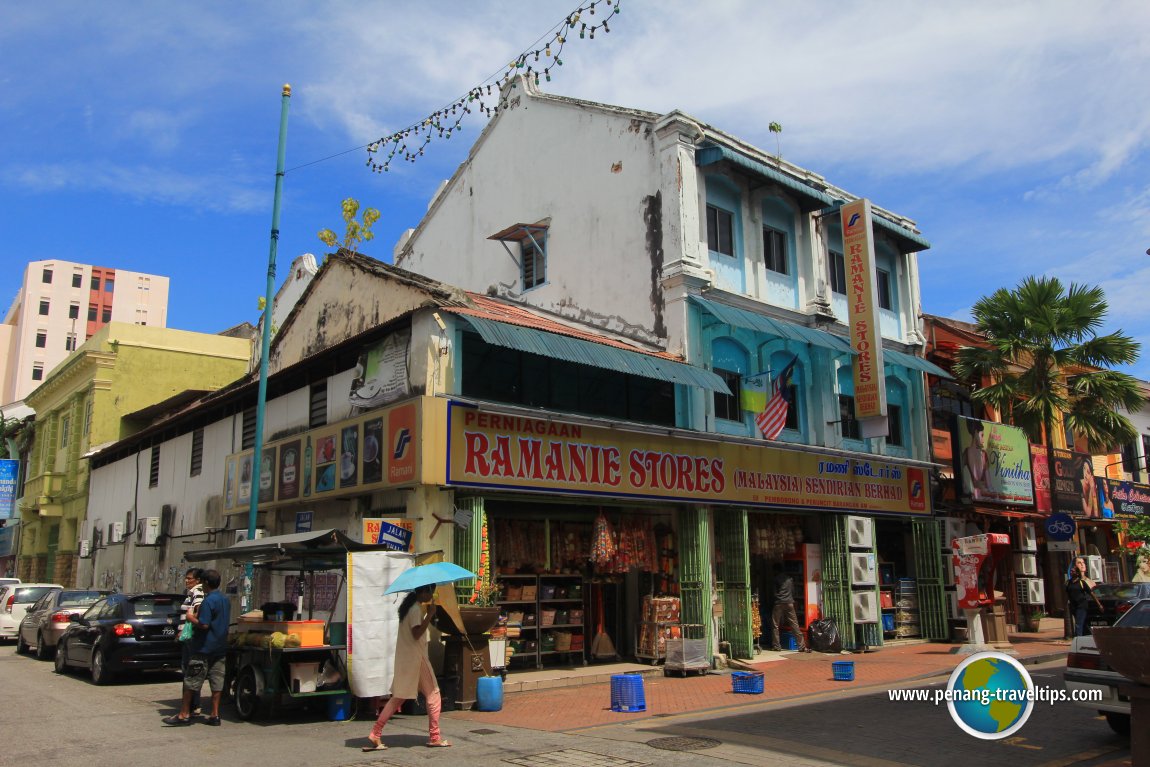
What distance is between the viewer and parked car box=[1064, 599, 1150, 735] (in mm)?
9094

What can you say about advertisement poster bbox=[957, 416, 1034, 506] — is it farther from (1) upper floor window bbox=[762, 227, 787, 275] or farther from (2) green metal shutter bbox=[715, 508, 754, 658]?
(2) green metal shutter bbox=[715, 508, 754, 658]

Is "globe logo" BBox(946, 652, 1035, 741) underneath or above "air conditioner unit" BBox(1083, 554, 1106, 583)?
underneath

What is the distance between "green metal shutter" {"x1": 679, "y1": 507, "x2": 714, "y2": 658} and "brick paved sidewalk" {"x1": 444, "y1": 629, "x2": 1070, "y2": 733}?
131cm

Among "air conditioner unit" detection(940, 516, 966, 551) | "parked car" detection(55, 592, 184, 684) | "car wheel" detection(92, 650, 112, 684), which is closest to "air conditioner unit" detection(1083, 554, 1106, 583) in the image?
"air conditioner unit" detection(940, 516, 966, 551)

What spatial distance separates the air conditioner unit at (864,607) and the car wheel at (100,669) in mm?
14912

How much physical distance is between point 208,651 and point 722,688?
7.76 meters

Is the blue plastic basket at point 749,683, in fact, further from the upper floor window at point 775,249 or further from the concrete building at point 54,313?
the concrete building at point 54,313

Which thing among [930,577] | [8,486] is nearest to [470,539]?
[930,577]

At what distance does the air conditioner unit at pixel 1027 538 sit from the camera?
84.4 feet

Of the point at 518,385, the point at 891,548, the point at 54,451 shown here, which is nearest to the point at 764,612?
the point at 891,548

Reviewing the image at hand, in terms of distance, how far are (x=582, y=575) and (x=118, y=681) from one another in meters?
8.28

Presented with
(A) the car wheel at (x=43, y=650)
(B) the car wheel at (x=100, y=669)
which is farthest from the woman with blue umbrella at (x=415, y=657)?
(A) the car wheel at (x=43, y=650)

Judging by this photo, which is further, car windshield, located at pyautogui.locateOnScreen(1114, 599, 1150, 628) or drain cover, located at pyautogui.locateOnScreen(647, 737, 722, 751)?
car windshield, located at pyautogui.locateOnScreen(1114, 599, 1150, 628)

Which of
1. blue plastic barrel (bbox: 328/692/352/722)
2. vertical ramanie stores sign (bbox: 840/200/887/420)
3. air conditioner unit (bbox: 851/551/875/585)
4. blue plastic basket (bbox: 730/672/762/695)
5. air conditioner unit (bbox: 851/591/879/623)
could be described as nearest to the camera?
blue plastic barrel (bbox: 328/692/352/722)
